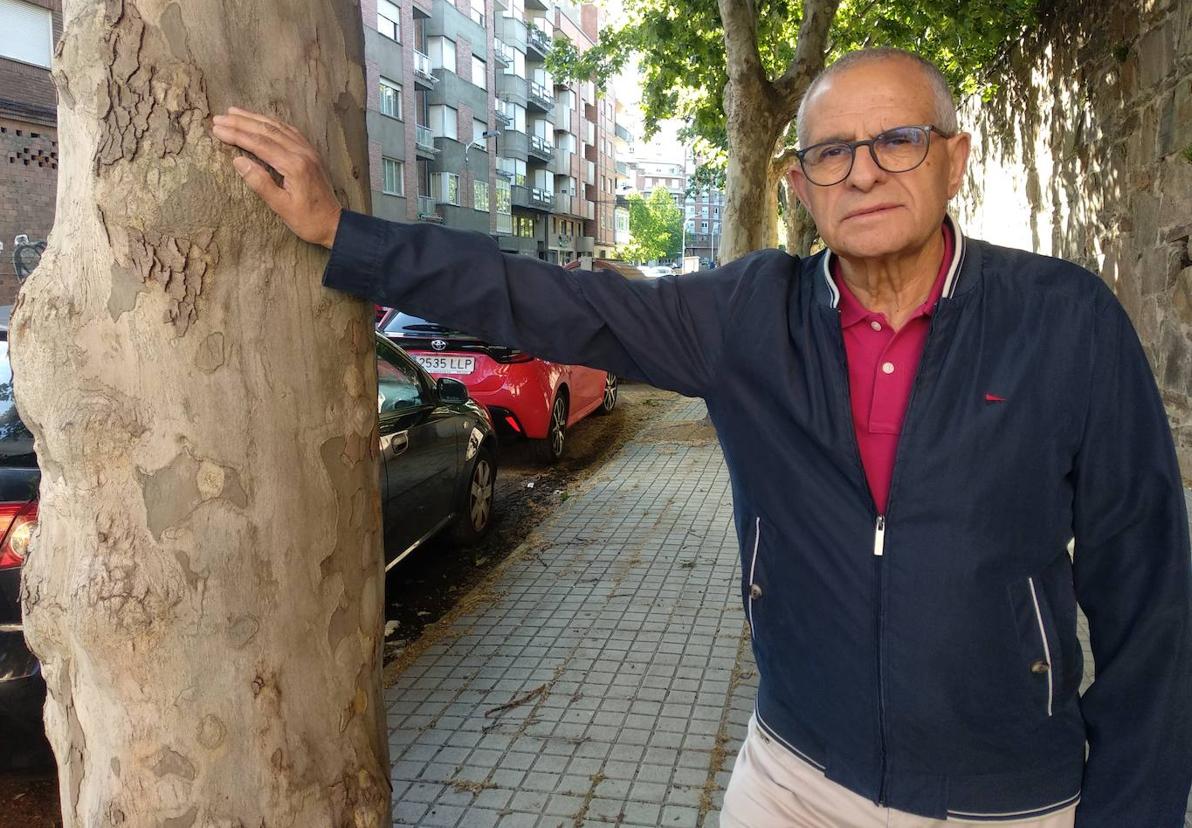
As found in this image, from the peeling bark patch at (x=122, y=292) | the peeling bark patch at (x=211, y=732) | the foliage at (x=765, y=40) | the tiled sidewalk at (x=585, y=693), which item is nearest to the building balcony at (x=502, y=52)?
the foliage at (x=765, y=40)

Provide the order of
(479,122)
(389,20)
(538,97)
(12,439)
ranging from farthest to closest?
(538,97) < (479,122) < (389,20) < (12,439)

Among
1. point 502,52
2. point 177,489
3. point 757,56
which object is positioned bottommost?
→ point 177,489

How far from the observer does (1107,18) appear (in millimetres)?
7996

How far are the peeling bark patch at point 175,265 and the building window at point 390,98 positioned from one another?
39548 millimetres

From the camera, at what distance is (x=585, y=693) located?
4.34 meters

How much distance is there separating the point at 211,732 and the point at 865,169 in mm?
1403

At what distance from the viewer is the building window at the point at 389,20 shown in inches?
1516

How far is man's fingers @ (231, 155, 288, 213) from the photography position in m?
1.45

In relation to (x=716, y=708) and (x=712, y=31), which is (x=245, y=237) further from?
(x=712, y=31)

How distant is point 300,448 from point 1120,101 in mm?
8028

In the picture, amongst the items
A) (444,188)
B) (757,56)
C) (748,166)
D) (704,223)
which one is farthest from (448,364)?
(704,223)

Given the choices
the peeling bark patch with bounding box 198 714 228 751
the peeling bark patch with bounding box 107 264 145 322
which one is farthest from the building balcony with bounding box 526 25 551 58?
the peeling bark patch with bounding box 198 714 228 751

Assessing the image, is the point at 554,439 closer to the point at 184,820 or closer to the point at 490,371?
the point at 490,371

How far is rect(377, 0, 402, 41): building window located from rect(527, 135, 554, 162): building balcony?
16.8 meters
